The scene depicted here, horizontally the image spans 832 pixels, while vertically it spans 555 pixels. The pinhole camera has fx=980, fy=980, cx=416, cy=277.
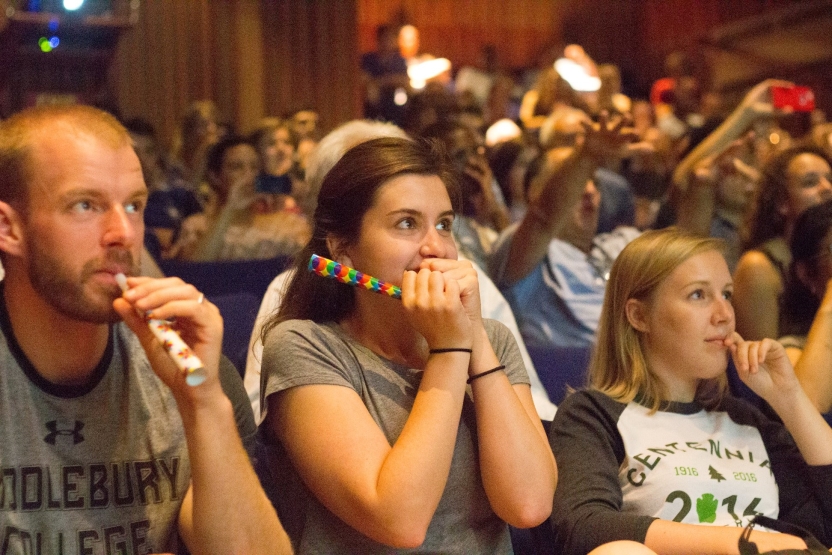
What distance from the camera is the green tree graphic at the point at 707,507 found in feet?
5.27

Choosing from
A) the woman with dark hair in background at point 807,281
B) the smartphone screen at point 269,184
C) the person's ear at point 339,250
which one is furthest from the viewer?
the smartphone screen at point 269,184

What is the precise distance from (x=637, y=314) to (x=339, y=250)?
593 mm

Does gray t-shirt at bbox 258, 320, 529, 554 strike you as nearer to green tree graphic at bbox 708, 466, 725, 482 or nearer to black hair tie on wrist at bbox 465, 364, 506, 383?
black hair tie on wrist at bbox 465, 364, 506, 383

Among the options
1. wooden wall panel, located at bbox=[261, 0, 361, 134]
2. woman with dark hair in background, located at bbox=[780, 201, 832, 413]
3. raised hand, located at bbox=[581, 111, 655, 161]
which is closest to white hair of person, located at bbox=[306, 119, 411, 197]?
raised hand, located at bbox=[581, 111, 655, 161]

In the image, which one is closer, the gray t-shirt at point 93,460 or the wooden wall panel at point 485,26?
the gray t-shirt at point 93,460

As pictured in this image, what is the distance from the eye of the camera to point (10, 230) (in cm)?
127

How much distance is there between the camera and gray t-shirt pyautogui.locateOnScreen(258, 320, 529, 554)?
141 centimetres

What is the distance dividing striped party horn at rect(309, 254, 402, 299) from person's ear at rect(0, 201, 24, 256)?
393mm

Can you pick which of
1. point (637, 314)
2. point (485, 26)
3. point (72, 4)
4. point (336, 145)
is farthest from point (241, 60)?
point (637, 314)

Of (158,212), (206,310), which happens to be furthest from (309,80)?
(206,310)

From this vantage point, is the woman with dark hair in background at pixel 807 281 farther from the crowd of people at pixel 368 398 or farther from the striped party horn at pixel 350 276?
the striped party horn at pixel 350 276

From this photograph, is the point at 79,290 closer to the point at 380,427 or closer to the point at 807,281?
the point at 380,427

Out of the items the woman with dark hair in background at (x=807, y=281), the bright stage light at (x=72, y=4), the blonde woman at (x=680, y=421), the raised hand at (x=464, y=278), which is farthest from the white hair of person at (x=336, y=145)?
the bright stage light at (x=72, y=4)

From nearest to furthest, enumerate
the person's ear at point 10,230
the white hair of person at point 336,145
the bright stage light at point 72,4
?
the person's ear at point 10,230, the white hair of person at point 336,145, the bright stage light at point 72,4
